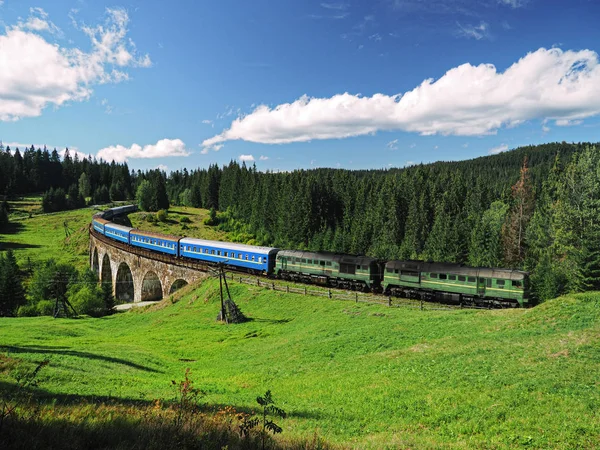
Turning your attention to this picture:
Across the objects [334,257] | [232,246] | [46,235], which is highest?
[334,257]

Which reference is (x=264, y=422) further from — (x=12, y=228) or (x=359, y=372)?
(x=12, y=228)

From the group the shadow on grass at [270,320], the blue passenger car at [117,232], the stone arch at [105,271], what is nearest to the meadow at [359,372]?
the shadow on grass at [270,320]

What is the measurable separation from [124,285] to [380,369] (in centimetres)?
5732

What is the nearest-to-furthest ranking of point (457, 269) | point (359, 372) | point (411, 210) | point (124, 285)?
point (359, 372) < point (457, 269) < point (124, 285) < point (411, 210)

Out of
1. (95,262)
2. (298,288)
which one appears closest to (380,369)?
(298,288)

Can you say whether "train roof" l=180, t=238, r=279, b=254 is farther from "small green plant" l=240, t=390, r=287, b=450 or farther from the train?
"small green plant" l=240, t=390, r=287, b=450

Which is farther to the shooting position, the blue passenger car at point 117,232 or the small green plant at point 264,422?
the blue passenger car at point 117,232

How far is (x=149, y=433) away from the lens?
721 centimetres

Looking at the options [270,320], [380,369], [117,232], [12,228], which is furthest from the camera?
[12,228]

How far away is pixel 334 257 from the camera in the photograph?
3694 centimetres

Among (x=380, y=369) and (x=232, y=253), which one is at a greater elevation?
(x=232, y=253)

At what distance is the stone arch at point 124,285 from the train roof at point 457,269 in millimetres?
46793

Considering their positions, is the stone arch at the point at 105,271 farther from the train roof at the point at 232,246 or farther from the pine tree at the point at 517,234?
the pine tree at the point at 517,234

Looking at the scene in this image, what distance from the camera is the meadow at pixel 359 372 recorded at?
31.4 ft
